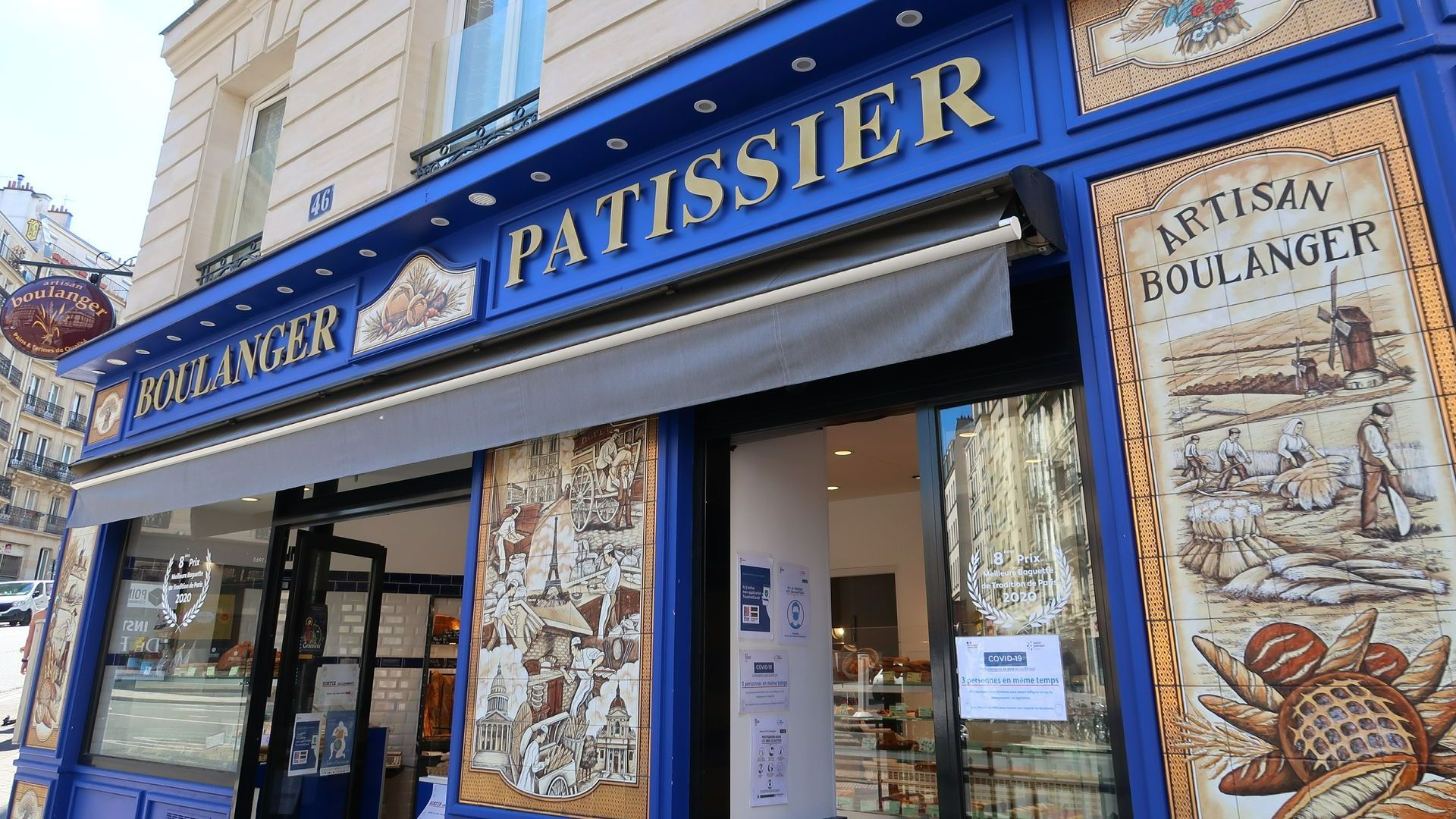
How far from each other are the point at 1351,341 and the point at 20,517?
4909 centimetres

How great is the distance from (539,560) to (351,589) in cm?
331

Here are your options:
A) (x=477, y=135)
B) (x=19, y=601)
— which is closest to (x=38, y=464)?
(x=19, y=601)

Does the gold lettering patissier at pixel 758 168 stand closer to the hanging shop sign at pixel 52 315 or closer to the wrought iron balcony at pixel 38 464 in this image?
the hanging shop sign at pixel 52 315

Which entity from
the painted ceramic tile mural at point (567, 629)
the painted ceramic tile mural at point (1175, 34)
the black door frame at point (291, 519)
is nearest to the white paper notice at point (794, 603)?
the painted ceramic tile mural at point (567, 629)

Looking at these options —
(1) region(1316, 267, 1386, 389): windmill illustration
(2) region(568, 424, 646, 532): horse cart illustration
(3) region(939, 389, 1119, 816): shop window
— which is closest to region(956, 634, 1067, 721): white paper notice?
(3) region(939, 389, 1119, 816): shop window

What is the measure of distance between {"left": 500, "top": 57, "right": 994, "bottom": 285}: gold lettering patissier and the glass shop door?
3.19 m

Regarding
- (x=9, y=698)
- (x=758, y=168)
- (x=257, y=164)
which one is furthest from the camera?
(x=9, y=698)

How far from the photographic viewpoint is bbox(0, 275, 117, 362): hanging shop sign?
26.0 ft

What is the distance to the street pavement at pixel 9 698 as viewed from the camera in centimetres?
967

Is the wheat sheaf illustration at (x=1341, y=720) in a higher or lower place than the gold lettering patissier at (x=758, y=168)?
lower

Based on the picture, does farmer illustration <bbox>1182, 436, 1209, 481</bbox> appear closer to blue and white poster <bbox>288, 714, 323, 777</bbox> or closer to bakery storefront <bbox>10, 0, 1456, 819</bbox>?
bakery storefront <bbox>10, 0, 1456, 819</bbox>

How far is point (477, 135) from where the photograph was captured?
5.73 meters

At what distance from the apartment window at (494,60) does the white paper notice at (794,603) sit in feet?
11.1

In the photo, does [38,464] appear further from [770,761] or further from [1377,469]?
[1377,469]
